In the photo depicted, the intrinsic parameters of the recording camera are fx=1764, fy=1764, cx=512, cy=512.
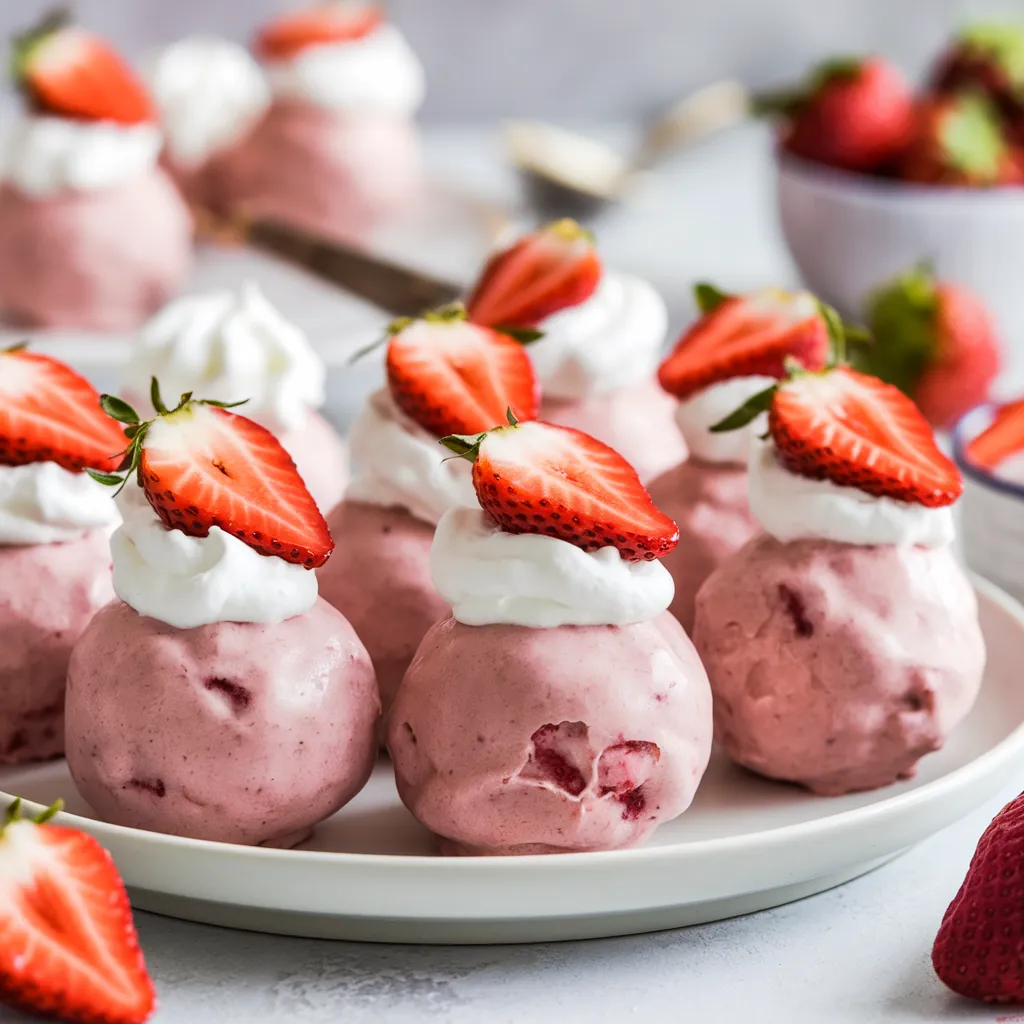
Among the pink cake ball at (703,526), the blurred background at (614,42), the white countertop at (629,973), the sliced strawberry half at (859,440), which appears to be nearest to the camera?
the white countertop at (629,973)

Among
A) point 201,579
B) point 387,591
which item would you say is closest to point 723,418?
point 387,591

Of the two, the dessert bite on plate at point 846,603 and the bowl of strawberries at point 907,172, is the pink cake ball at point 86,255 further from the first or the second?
the dessert bite on plate at point 846,603

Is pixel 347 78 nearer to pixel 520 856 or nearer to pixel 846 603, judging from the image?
pixel 846 603

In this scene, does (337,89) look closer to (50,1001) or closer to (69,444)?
(69,444)

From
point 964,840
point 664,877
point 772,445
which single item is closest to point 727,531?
point 772,445

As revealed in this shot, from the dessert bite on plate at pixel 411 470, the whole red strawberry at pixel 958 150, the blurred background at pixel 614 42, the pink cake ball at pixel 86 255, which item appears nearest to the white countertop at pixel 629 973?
the dessert bite on plate at pixel 411 470

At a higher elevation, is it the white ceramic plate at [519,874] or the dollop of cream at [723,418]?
the dollop of cream at [723,418]
